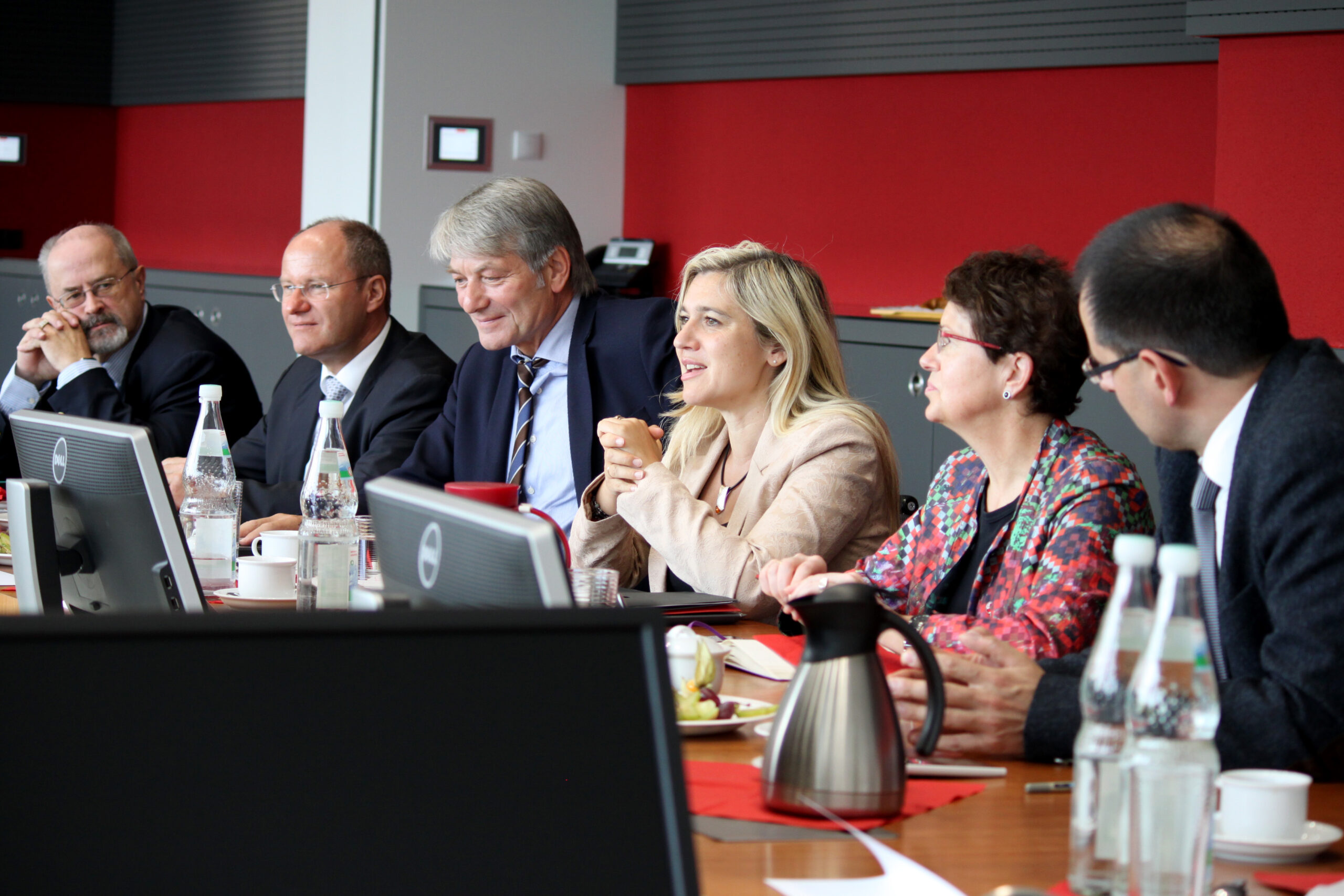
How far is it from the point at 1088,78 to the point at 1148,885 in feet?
15.0

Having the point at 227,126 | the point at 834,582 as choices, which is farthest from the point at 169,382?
the point at 227,126

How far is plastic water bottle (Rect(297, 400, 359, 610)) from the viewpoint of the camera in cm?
206

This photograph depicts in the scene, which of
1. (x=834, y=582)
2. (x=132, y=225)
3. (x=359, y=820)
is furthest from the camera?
(x=132, y=225)

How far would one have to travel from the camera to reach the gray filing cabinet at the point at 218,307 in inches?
268

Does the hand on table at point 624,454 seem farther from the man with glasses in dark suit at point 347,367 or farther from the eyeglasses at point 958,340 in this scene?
the man with glasses in dark suit at point 347,367

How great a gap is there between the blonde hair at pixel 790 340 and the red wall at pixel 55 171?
23.9ft

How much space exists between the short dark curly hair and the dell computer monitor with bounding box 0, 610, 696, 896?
145 centimetres

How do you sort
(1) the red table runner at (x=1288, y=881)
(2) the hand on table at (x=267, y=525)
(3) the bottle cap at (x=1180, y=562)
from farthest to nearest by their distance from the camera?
(2) the hand on table at (x=267, y=525)
(1) the red table runner at (x=1288, y=881)
(3) the bottle cap at (x=1180, y=562)

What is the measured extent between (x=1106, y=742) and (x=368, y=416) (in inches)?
94.9

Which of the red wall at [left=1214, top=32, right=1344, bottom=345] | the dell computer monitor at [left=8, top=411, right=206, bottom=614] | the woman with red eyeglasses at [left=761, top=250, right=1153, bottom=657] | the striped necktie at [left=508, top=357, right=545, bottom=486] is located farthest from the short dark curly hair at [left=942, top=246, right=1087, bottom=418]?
the red wall at [left=1214, top=32, right=1344, bottom=345]

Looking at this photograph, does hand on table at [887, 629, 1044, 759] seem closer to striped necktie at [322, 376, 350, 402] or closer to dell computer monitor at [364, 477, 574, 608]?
dell computer monitor at [364, 477, 574, 608]

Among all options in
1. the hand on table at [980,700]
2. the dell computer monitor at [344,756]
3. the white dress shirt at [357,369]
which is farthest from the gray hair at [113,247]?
the dell computer monitor at [344,756]

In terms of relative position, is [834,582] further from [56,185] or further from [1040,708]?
[56,185]

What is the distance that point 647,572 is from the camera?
8.84ft
